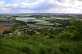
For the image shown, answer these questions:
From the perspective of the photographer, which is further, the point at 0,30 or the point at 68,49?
the point at 0,30

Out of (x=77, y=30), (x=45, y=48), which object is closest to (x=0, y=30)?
(x=77, y=30)

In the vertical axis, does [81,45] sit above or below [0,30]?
above

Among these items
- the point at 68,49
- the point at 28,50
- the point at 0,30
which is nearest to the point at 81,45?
the point at 68,49

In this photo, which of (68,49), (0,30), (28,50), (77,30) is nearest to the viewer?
(28,50)

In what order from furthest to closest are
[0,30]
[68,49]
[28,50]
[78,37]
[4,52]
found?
[0,30] < [78,37] < [68,49] < [28,50] < [4,52]

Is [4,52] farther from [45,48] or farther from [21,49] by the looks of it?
[45,48]

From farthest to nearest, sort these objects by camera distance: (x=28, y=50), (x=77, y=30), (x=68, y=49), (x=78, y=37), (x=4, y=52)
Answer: (x=77, y=30)
(x=78, y=37)
(x=68, y=49)
(x=28, y=50)
(x=4, y=52)

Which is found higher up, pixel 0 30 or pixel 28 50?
pixel 28 50

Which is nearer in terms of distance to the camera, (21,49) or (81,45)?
(21,49)

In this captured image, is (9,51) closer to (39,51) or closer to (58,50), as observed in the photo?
(39,51)
